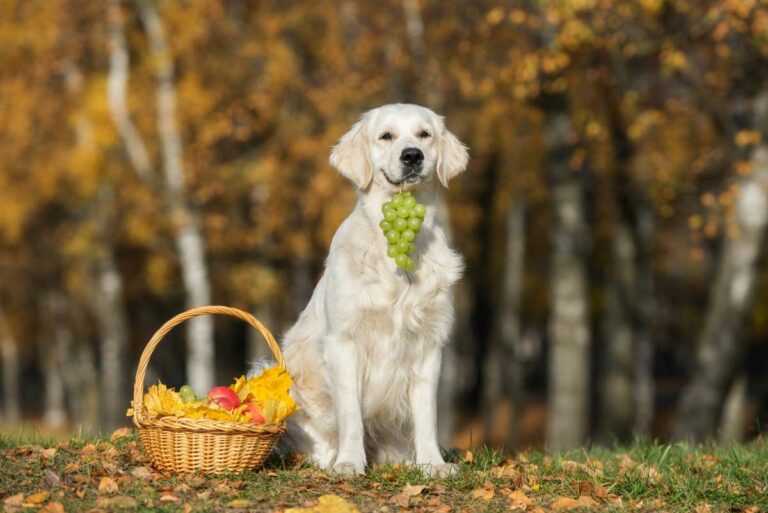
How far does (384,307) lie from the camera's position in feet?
19.7

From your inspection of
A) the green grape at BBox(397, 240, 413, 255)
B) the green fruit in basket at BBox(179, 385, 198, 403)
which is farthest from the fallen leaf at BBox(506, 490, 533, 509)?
the green fruit in basket at BBox(179, 385, 198, 403)

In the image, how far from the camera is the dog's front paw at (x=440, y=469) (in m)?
5.82

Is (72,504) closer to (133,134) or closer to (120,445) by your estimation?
(120,445)

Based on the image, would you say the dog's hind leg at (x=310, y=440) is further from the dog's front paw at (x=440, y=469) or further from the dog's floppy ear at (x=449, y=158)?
the dog's floppy ear at (x=449, y=158)

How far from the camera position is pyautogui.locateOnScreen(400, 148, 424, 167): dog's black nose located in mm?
6047

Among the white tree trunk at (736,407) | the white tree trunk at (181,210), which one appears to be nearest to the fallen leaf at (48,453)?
the white tree trunk at (181,210)

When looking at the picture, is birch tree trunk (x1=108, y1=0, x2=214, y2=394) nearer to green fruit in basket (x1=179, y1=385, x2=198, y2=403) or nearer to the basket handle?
the basket handle

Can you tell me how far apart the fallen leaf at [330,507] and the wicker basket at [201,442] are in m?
0.66

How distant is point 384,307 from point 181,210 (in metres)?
12.0

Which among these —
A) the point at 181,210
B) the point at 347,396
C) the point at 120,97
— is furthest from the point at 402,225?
the point at 120,97

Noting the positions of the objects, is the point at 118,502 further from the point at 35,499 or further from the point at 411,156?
the point at 411,156

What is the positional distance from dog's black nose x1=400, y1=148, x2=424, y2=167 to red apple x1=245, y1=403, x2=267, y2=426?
154 centimetres

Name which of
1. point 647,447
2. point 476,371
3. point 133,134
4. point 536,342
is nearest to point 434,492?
point 647,447

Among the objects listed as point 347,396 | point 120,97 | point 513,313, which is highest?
point 120,97
